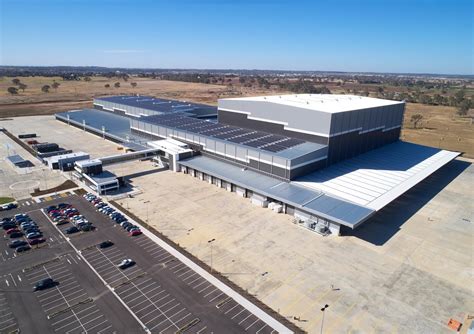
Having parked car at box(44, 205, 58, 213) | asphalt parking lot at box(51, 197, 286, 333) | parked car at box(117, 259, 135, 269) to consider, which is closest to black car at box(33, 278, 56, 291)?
asphalt parking lot at box(51, 197, 286, 333)

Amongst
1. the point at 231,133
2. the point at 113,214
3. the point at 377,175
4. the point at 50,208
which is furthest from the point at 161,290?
the point at 377,175

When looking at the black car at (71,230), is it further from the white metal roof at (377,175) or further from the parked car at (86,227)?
the white metal roof at (377,175)

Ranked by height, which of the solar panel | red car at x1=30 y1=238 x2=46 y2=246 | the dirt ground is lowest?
red car at x1=30 y1=238 x2=46 y2=246

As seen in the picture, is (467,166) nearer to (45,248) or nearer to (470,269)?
(470,269)

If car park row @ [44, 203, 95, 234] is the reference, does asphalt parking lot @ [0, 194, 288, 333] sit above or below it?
below

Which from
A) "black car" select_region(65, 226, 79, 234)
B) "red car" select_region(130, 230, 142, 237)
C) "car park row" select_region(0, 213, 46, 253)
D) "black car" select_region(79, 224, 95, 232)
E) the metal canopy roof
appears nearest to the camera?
"car park row" select_region(0, 213, 46, 253)

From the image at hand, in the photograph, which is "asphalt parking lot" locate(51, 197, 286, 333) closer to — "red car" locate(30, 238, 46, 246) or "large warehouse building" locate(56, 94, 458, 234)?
"red car" locate(30, 238, 46, 246)

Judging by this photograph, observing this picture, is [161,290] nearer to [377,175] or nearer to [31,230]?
[31,230]

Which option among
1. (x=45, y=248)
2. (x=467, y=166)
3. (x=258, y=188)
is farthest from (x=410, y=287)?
(x=467, y=166)

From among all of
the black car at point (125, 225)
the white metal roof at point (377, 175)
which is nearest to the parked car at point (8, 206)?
the black car at point (125, 225)
